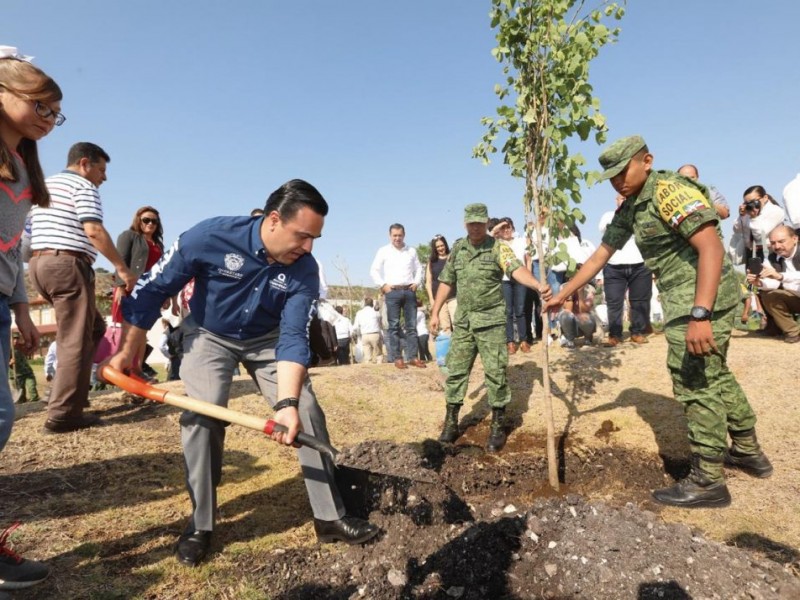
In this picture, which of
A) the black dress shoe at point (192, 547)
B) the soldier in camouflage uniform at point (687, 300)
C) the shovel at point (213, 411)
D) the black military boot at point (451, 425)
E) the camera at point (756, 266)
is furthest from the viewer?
the camera at point (756, 266)

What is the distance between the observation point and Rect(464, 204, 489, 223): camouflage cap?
5074 mm

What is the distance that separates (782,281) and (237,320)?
7.43 m

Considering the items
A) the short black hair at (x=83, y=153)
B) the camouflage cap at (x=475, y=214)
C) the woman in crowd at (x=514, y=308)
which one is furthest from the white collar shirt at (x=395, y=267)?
the short black hair at (x=83, y=153)

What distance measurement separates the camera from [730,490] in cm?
376

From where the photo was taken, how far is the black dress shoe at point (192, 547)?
285 centimetres

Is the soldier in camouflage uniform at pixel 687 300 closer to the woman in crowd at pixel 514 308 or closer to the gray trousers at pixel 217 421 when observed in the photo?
the gray trousers at pixel 217 421

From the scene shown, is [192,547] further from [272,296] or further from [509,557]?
[509,557]

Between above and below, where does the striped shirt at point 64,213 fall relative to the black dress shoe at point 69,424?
above

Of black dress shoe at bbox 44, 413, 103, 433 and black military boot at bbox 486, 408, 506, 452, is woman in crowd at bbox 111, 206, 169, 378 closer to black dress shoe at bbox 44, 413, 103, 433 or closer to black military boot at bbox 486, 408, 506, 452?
black dress shoe at bbox 44, 413, 103, 433

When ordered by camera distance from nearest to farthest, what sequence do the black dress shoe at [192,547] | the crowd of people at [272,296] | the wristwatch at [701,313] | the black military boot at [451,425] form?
the crowd of people at [272,296] < the black dress shoe at [192,547] < the wristwatch at [701,313] < the black military boot at [451,425]

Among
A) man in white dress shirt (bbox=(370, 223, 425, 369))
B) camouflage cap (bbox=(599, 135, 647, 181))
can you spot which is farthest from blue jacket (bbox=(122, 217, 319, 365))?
man in white dress shirt (bbox=(370, 223, 425, 369))

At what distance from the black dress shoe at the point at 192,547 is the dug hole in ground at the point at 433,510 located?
0.22 feet

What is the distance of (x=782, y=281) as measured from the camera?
6902 millimetres

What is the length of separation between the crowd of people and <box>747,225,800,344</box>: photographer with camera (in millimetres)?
4110
